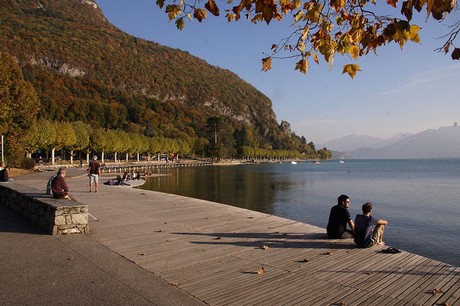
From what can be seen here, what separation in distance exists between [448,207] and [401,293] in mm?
26984

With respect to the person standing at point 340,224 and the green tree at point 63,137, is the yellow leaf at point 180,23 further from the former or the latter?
the green tree at point 63,137

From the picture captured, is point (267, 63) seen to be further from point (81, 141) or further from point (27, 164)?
point (81, 141)

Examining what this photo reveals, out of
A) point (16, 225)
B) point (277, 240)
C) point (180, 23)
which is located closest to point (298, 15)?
point (180, 23)

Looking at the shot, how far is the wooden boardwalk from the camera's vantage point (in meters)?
5.61

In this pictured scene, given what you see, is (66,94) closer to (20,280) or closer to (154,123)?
(154,123)

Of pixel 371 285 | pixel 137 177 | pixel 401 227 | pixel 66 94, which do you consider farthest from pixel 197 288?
pixel 66 94

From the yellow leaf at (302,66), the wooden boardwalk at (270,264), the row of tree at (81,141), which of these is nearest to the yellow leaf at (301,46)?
the yellow leaf at (302,66)

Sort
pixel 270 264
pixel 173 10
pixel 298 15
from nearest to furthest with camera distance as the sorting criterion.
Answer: pixel 173 10 < pixel 298 15 < pixel 270 264

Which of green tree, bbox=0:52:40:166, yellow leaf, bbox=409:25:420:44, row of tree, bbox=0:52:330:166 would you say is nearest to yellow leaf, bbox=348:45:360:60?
yellow leaf, bbox=409:25:420:44

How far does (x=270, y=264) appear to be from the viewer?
7223 millimetres

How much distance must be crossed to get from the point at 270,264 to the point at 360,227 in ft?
8.11

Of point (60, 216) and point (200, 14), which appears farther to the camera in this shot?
point (60, 216)

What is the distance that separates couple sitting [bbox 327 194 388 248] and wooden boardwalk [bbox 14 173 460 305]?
0.76 feet

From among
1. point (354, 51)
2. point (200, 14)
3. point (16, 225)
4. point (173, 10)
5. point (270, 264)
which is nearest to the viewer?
point (200, 14)
